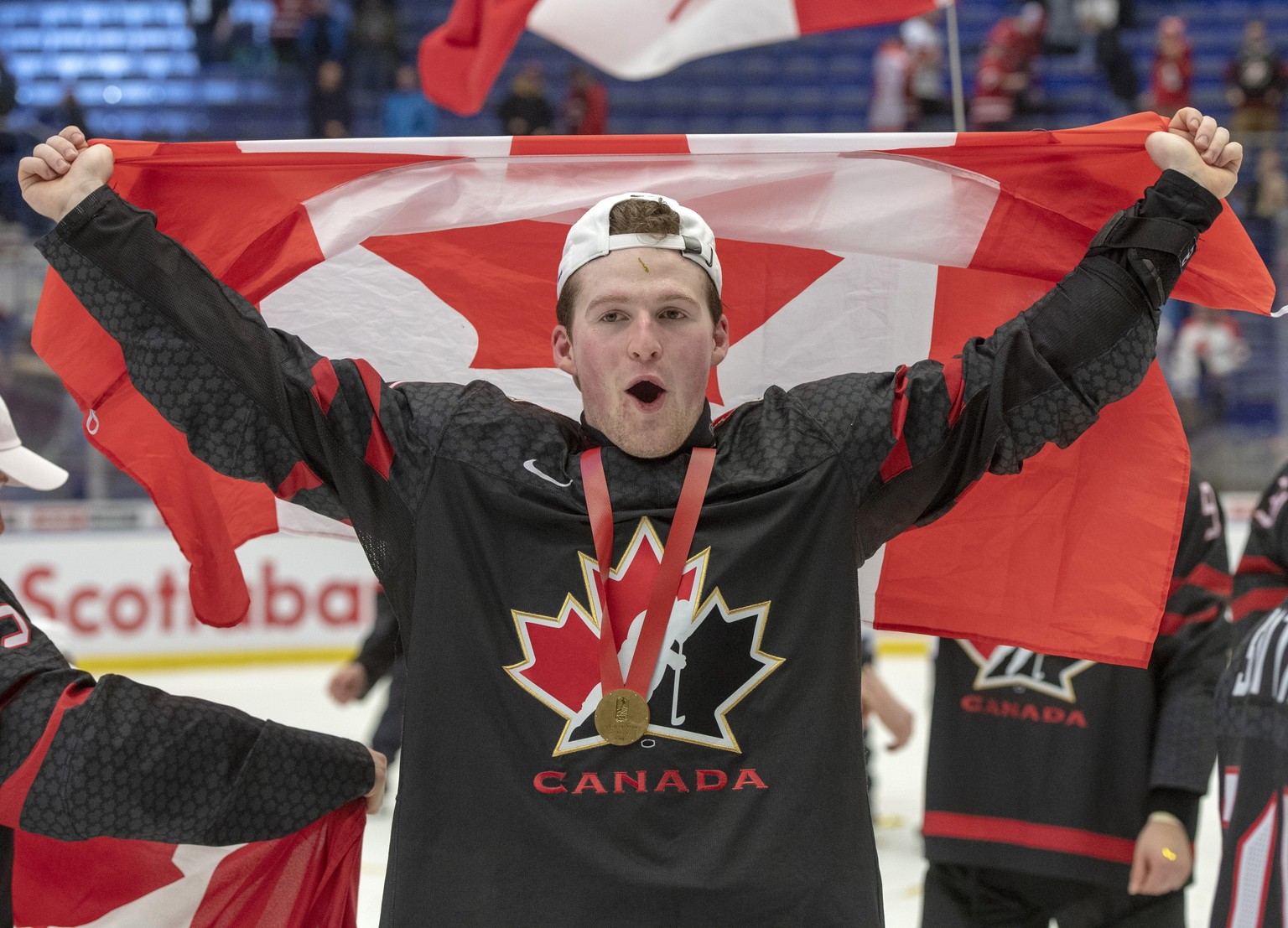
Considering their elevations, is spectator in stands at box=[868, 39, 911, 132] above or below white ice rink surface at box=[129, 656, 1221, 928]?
above

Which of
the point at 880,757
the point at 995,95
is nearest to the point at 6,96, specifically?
the point at 880,757

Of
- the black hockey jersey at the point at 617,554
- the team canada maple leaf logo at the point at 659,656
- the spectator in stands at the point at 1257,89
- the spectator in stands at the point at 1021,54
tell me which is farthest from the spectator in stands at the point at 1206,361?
the team canada maple leaf logo at the point at 659,656

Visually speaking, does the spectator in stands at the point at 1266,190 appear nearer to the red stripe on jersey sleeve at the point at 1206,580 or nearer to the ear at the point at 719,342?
the red stripe on jersey sleeve at the point at 1206,580

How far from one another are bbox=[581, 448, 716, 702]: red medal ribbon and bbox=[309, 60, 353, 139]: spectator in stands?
10034 millimetres

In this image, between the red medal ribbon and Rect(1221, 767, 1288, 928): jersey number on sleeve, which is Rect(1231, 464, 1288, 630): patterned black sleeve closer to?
Rect(1221, 767, 1288, 928): jersey number on sleeve

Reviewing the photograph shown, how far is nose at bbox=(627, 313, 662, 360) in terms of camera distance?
6.14 feet

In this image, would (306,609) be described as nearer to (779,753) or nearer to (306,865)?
(306,865)

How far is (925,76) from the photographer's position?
12000 mm

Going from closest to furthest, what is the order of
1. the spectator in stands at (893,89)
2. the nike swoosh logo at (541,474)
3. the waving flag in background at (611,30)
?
the nike swoosh logo at (541,474)
the waving flag in background at (611,30)
the spectator in stands at (893,89)

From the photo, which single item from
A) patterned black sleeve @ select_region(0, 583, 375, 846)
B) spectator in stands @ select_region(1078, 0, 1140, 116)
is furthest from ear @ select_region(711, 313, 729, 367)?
spectator in stands @ select_region(1078, 0, 1140, 116)

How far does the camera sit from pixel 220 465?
6.28ft

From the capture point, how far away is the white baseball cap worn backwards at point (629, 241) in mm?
1938

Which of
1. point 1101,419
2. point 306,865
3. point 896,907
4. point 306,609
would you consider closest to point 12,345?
point 306,609

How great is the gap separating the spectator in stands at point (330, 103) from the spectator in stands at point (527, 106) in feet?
3.95
